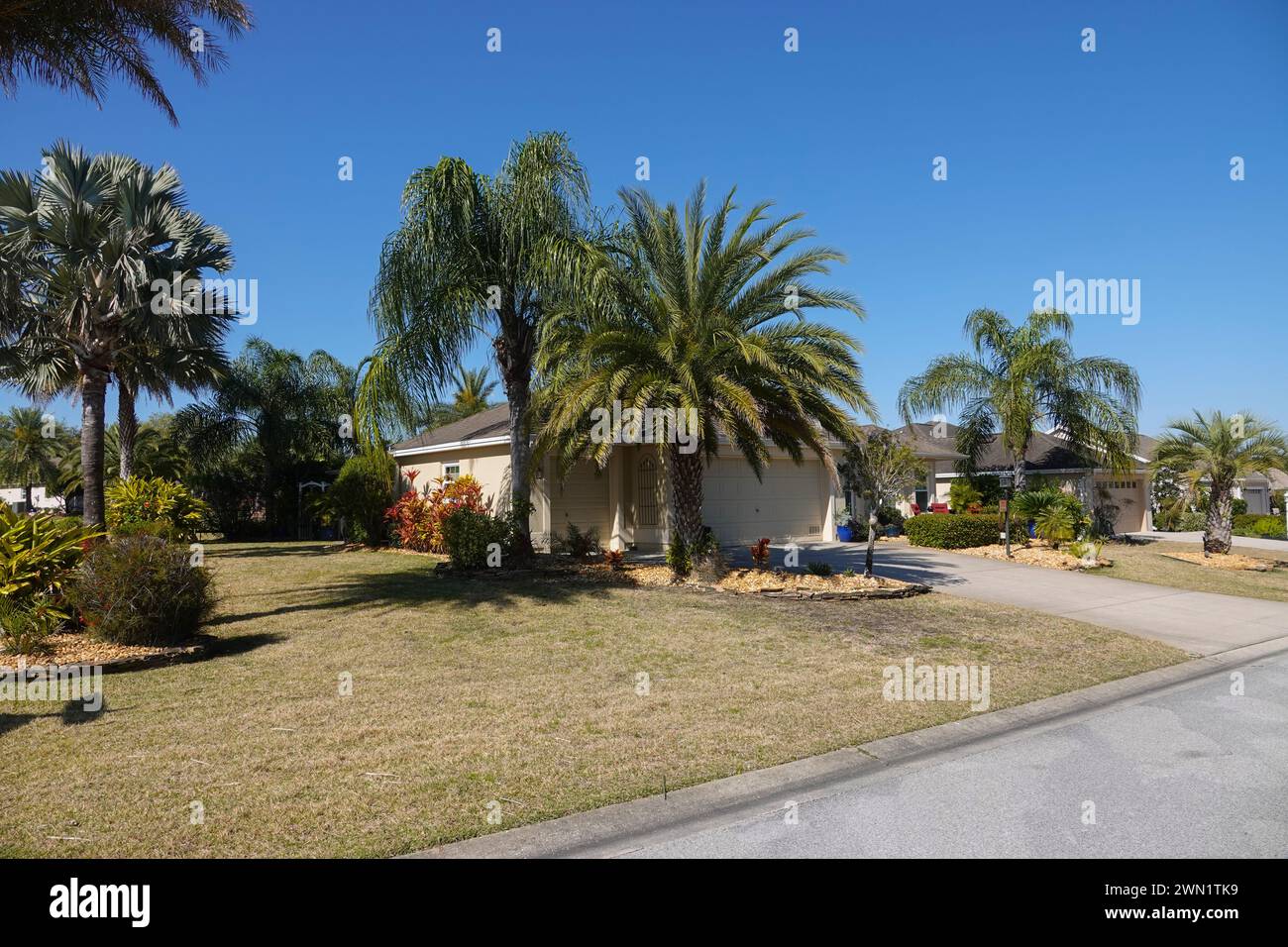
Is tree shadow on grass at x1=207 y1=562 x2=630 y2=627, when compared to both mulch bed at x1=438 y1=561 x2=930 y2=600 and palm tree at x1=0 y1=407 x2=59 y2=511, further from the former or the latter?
palm tree at x1=0 y1=407 x2=59 y2=511

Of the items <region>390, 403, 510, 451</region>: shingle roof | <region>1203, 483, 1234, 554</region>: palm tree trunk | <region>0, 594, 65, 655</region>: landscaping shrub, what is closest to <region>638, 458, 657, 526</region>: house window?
<region>390, 403, 510, 451</region>: shingle roof

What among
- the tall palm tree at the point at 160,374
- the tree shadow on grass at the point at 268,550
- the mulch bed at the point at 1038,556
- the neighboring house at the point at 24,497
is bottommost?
the mulch bed at the point at 1038,556

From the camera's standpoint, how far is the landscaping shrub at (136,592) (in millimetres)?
8086

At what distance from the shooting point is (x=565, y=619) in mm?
10445

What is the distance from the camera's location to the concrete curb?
4273mm

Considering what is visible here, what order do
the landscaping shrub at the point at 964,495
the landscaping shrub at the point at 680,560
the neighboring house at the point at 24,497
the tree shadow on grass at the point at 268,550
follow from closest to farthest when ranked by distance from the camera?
the landscaping shrub at the point at 680,560
the tree shadow on grass at the point at 268,550
the landscaping shrub at the point at 964,495
the neighboring house at the point at 24,497

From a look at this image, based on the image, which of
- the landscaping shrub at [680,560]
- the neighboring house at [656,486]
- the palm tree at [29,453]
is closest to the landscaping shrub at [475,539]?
the neighboring house at [656,486]

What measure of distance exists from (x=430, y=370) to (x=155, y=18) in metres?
6.33

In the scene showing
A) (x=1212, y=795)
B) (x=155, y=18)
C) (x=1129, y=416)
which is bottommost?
(x=1212, y=795)

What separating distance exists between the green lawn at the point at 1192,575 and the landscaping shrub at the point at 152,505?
66.4 ft

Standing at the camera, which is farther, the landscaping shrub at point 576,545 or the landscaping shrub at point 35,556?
the landscaping shrub at point 576,545

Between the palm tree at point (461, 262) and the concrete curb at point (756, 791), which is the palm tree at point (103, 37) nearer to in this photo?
the palm tree at point (461, 262)
